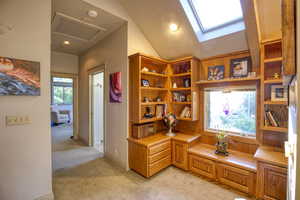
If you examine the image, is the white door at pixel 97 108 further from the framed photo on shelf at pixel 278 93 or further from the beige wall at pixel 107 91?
the framed photo on shelf at pixel 278 93

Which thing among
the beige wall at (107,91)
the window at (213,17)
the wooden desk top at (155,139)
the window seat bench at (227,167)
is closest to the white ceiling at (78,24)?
the beige wall at (107,91)

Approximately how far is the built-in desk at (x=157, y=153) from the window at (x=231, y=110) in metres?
0.52

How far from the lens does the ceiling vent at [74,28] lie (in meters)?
2.61

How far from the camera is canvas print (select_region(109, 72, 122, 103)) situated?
2.90 metres

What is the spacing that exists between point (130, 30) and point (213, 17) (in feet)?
5.00

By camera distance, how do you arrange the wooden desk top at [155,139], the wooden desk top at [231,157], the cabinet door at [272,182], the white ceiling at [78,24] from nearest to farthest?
the cabinet door at [272,182], the wooden desk top at [231,157], the white ceiling at [78,24], the wooden desk top at [155,139]

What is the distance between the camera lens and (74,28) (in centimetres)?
292

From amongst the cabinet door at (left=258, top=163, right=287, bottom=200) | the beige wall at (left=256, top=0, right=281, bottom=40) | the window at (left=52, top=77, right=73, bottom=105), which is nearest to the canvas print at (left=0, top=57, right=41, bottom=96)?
the beige wall at (left=256, top=0, right=281, bottom=40)

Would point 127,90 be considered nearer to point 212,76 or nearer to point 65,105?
point 212,76

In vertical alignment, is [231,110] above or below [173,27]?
below

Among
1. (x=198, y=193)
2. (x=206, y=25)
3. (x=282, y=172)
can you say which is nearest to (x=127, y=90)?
(x=206, y=25)

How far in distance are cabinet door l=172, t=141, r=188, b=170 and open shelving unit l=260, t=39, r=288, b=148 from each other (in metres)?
1.31

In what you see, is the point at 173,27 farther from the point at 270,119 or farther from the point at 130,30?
the point at 270,119

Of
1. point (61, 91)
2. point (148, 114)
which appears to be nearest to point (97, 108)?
point (148, 114)
